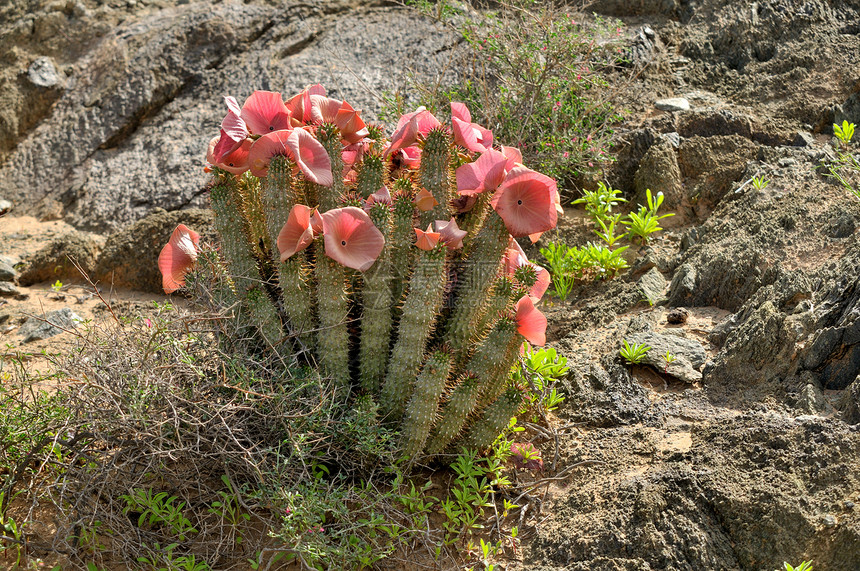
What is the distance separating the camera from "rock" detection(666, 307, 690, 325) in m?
3.44

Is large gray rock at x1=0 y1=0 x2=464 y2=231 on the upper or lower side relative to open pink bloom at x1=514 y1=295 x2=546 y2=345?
lower

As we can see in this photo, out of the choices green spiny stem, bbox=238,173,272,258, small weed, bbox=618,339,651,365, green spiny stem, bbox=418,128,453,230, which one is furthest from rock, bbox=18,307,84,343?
small weed, bbox=618,339,651,365

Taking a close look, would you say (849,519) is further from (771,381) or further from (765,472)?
(771,381)

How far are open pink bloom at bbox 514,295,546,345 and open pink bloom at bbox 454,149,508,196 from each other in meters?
0.44

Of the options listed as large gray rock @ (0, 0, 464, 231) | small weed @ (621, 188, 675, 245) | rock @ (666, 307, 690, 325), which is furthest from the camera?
large gray rock @ (0, 0, 464, 231)

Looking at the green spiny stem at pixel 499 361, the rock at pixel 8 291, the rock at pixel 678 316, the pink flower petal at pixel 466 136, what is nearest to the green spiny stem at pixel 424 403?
the green spiny stem at pixel 499 361

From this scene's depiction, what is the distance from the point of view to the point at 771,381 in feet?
9.41

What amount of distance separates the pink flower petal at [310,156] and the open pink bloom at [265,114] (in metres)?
0.17

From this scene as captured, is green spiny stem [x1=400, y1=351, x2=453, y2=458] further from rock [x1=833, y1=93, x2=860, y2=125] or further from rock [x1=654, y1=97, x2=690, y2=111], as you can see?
rock [x1=833, y1=93, x2=860, y2=125]

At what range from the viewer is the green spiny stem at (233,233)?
2803 millimetres

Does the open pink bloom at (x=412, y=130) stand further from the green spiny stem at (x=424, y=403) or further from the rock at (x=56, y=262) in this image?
the rock at (x=56, y=262)

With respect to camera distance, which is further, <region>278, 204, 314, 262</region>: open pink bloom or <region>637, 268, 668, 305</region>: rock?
<region>637, 268, 668, 305</region>: rock

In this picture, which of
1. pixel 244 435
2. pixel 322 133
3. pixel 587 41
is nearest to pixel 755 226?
pixel 587 41

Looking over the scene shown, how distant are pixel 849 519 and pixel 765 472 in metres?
0.28
